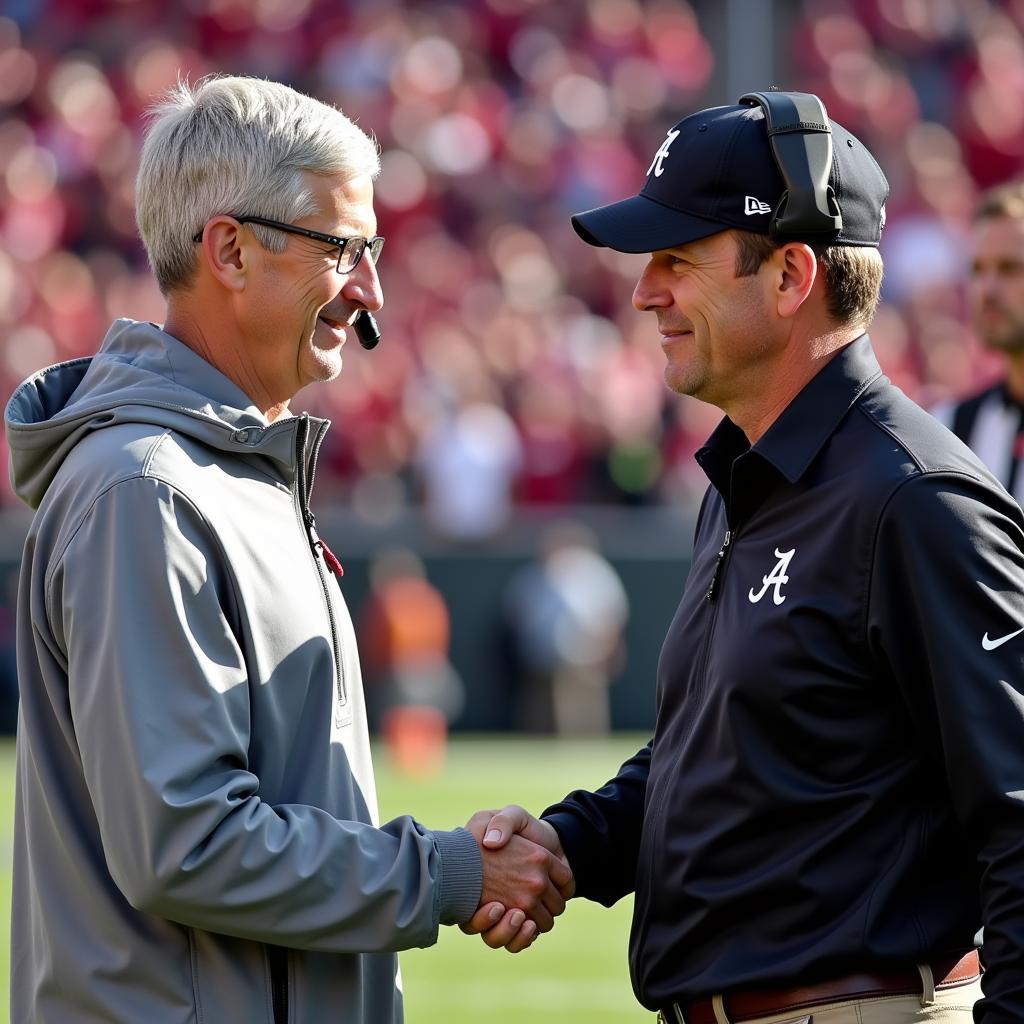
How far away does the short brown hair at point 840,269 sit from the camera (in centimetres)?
309

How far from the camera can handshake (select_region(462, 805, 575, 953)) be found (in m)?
3.32

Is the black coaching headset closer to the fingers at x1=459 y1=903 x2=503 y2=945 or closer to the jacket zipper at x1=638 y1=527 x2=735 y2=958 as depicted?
the jacket zipper at x1=638 y1=527 x2=735 y2=958

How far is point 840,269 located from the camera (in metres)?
3.10

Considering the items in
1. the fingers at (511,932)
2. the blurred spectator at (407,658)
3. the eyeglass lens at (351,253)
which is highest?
the eyeglass lens at (351,253)

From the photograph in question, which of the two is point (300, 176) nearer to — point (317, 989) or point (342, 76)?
point (317, 989)

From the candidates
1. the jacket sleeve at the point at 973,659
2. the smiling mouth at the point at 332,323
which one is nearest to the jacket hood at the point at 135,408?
the smiling mouth at the point at 332,323

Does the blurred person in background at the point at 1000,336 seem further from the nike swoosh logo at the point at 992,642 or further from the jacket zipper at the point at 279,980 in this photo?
the jacket zipper at the point at 279,980

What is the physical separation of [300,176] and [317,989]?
142cm

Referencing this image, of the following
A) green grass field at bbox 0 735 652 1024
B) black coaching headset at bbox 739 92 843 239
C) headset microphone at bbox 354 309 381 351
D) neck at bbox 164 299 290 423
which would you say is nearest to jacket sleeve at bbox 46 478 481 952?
neck at bbox 164 299 290 423

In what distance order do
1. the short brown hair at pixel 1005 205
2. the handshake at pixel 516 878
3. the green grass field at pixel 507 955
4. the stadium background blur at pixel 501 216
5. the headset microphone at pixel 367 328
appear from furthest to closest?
the stadium background blur at pixel 501 216 < the green grass field at pixel 507 955 < the short brown hair at pixel 1005 205 < the headset microphone at pixel 367 328 < the handshake at pixel 516 878

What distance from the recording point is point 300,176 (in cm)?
324

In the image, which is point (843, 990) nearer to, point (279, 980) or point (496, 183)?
point (279, 980)

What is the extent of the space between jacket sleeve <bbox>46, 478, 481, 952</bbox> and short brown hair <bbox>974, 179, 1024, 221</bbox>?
359cm

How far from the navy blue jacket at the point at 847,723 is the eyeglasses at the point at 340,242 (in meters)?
0.80
